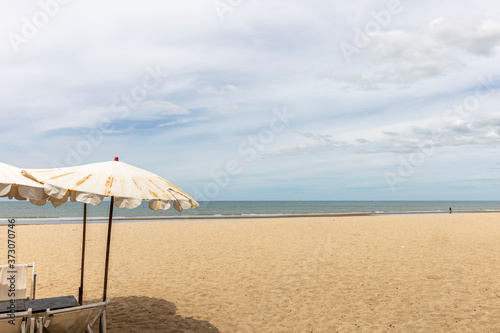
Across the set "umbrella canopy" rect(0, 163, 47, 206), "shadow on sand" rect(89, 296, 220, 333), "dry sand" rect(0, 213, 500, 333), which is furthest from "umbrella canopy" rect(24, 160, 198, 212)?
"dry sand" rect(0, 213, 500, 333)

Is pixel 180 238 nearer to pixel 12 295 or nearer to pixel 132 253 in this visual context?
pixel 132 253

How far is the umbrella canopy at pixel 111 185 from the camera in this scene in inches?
159

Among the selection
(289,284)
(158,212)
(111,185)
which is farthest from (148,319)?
(158,212)

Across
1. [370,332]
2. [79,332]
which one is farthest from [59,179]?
[370,332]

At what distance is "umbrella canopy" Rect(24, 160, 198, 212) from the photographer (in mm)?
4047

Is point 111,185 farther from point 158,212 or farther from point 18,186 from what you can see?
point 158,212

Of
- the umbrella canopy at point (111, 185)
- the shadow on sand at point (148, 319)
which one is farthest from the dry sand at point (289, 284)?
the umbrella canopy at point (111, 185)

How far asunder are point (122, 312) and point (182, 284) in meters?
2.12

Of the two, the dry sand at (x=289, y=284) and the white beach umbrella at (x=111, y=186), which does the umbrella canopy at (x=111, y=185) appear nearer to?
the white beach umbrella at (x=111, y=186)

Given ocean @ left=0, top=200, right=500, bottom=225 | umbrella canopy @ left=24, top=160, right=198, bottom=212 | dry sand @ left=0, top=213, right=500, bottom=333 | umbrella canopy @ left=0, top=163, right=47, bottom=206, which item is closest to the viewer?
umbrella canopy @ left=0, top=163, right=47, bottom=206

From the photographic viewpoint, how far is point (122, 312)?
684 cm

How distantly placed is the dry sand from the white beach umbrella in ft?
8.77

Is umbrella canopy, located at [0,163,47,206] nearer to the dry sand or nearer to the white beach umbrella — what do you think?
the white beach umbrella

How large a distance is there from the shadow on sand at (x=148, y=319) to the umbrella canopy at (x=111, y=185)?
2.47m
